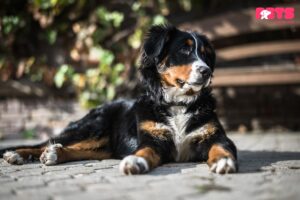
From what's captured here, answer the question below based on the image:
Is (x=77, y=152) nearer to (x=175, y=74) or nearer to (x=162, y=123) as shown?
(x=162, y=123)

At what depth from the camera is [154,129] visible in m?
3.89

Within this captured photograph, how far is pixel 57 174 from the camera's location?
3340mm

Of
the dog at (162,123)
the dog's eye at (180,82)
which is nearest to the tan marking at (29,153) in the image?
the dog at (162,123)

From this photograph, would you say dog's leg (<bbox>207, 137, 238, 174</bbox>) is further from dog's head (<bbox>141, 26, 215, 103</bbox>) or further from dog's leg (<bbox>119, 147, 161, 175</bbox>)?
dog's head (<bbox>141, 26, 215, 103</bbox>)

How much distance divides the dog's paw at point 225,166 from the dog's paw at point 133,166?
534mm

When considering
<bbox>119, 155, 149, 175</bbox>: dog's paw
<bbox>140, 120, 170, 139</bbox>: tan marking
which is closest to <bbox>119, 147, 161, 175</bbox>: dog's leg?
<bbox>119, 155, 149, 175</bbox>: dog's paw

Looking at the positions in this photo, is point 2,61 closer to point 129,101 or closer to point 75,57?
point 75,57

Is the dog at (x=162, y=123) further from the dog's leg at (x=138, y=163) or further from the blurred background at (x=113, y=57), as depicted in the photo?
the blurred background at (x=113, y=57)

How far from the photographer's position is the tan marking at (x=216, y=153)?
10.8 feet

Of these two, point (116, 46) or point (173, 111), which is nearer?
point (173, 111)

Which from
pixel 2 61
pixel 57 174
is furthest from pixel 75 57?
pixel 57 174

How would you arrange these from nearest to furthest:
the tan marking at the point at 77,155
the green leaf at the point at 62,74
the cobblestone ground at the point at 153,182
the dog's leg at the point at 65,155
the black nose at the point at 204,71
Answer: the cobblestone ground at the point at 153,182, the black nose at the point at 204,71, the dog's leg at the point at 65,155, the tan marking at the point at 77,155, the green leaf at the point at 62,74

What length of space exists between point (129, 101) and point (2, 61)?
389 cm

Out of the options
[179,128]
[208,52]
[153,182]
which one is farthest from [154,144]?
[208,52]
